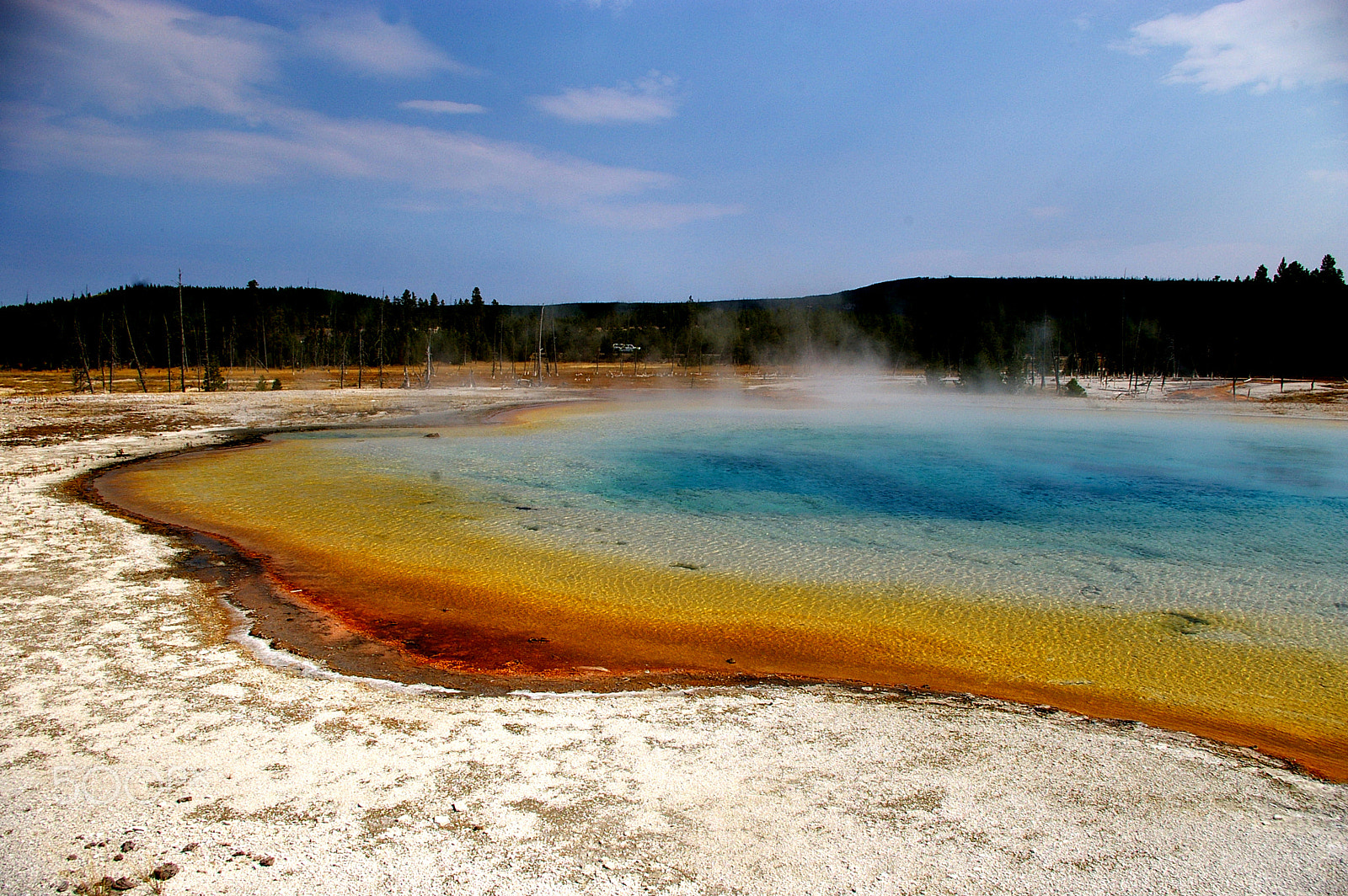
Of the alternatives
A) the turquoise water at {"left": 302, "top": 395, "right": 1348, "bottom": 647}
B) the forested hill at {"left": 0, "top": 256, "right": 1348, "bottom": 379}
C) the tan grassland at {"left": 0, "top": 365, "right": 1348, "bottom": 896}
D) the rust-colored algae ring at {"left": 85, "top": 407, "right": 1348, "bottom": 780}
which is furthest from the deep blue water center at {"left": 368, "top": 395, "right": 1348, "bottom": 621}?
the forested hill at {"left": 0, "top": 256, "right": 1348, "bottom": 379}

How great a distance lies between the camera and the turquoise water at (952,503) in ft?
20.7

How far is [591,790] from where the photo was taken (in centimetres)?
280

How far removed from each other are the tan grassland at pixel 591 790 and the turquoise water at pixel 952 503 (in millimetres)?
2816

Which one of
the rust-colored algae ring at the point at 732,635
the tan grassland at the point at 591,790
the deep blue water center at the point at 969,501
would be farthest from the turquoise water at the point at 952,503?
the tan grassland at the point at 591,790

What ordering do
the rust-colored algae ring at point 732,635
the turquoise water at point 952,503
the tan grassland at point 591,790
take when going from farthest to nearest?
the turquoise water at point 952,503 < the rust-colored algae ring at point 732,635 < the tan grassland at point 591,790

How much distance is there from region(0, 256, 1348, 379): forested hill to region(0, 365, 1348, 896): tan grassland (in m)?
28.7

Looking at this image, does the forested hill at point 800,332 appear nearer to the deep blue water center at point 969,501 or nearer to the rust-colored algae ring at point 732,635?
the deep blue water center at point 969,501

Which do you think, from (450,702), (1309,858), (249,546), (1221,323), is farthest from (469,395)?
(1221,323)

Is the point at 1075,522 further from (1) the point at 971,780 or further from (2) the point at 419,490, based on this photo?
(2) the point at 419,490

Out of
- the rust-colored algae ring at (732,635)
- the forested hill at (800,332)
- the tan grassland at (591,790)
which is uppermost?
the forested hill at (800,332)

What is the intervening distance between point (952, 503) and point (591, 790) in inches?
301

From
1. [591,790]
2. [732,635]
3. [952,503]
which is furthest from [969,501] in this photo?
[591,790]

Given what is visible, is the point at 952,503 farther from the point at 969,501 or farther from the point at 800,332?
the point at 800,332

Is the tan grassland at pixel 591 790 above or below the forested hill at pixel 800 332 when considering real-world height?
below
